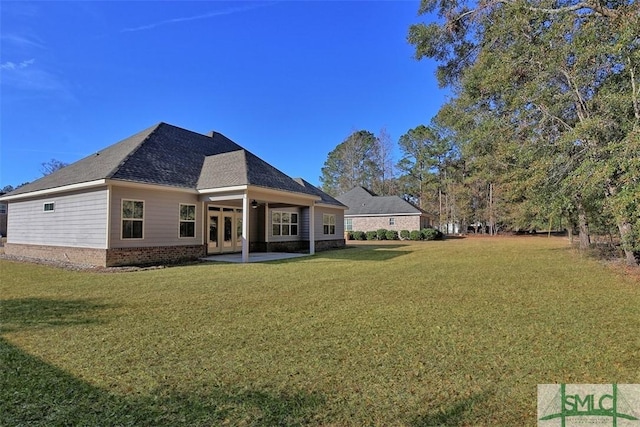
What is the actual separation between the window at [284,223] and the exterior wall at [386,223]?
16161 mm

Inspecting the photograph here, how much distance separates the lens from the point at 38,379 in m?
3.17

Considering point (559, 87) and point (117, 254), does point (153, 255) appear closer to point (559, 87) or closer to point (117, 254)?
point (117, 254)

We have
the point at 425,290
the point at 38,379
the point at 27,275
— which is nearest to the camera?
the point at 38,379

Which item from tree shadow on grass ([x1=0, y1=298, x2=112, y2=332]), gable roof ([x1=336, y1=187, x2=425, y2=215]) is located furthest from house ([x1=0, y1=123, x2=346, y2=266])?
gable roof ([x1=336, y1=187, x2=425, y2=215])

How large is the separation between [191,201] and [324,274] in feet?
23.3

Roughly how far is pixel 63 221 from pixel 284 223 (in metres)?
9.58

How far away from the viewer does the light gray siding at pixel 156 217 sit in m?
11.7

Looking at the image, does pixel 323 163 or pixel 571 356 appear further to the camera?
pixel 323 163

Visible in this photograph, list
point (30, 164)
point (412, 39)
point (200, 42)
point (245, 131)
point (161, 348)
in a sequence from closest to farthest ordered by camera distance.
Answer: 1. point (161, 348)
2. point (412, 39)
3. point (200, 42)
4. point (245, 131)
5. point (30, 164)

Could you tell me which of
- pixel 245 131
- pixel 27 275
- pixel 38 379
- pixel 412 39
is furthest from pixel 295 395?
pixel 245 131

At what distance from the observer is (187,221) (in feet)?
45.9

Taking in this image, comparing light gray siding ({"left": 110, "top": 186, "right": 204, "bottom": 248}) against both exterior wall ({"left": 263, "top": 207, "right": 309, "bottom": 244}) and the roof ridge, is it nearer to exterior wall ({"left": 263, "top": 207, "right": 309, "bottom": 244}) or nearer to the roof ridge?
the roof ridge

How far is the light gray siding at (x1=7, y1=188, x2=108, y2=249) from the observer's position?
11.8 m

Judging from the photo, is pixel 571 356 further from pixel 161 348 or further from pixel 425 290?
pixel 161 348
